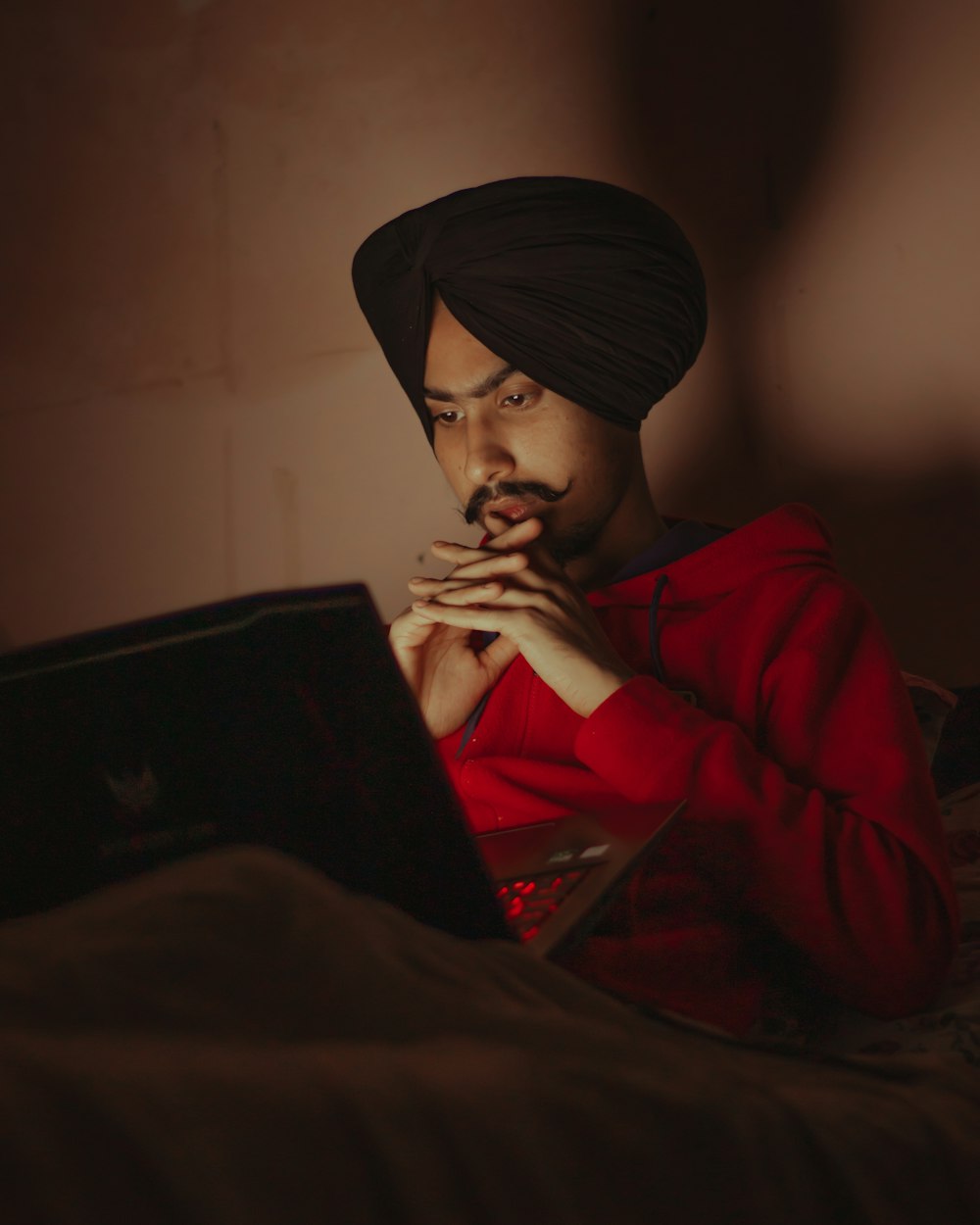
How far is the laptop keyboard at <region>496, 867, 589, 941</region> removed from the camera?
744 mm

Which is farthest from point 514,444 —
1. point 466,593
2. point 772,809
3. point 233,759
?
point 233,759

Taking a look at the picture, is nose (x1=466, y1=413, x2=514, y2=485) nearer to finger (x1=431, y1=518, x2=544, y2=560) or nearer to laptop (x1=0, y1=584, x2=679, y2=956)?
finger (x1=431, y1=518, x2=544, y2=560)

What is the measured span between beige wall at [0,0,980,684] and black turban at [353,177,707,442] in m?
0.45

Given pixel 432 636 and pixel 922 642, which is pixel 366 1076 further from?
pixel 922 642

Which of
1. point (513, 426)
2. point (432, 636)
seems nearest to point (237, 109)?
point (513, 426)

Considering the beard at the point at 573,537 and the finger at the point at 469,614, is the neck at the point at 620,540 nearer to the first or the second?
the beard at the point at 573,537

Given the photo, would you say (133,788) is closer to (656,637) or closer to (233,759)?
(233,759)

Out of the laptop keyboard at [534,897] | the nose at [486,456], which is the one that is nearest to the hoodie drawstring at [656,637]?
the nose at [486,456]

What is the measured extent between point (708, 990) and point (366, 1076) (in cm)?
67

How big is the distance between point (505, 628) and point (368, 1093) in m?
0.79

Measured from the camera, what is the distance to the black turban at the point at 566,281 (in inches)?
51.4

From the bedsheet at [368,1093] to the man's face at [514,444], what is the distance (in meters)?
0.91

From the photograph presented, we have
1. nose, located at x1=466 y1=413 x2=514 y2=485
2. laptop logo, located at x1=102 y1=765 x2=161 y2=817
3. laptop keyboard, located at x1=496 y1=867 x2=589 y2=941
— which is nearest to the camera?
laptop logo, located at x1=102 y1=765 x2=161 y2=817

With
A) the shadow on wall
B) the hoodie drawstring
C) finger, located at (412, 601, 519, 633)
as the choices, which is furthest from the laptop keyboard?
the shadow on wall
